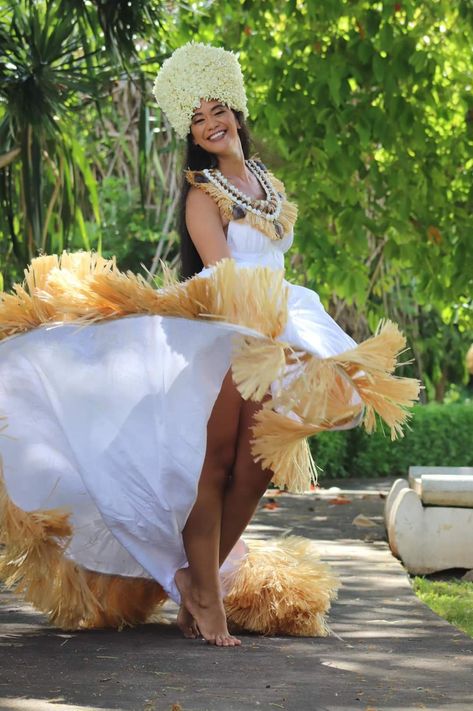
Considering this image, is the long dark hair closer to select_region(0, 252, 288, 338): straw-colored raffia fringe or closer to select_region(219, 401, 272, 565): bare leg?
select_region(0, 252, 288, 338): straw-colored raffia fringe

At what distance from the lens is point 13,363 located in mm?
3746

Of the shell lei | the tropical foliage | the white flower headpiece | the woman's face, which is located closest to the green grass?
the shell lei

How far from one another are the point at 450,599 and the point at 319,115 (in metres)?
3.72

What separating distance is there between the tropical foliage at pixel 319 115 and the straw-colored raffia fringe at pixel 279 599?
441 cm

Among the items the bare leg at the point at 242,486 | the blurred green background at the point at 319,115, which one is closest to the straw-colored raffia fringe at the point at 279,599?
the bare leg at the point at 242,486

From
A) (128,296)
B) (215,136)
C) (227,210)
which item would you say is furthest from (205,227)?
(128,296)

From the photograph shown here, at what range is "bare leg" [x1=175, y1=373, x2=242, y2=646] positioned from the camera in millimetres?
3555

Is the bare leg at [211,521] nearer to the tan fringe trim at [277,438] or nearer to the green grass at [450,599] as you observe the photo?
the tan fringe trim at [277,438]

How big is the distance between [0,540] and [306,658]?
975 millimetres

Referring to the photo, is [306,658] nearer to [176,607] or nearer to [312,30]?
[176,607]

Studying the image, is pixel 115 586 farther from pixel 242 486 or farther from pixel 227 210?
pixel 227 210

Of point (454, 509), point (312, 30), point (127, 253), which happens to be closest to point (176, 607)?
point (454, 509)

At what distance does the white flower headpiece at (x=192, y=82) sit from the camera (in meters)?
3.89

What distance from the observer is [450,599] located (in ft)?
17.0
